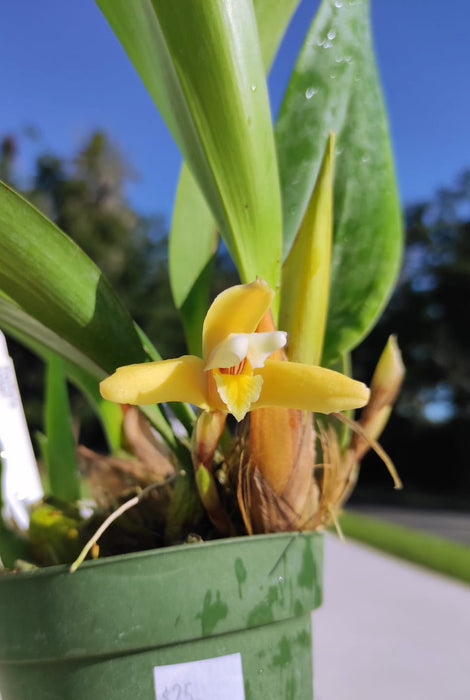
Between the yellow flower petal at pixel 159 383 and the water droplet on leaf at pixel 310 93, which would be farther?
the water droplet on leaf at pixel 310 93

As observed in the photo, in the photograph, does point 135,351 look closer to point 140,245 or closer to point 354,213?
point 354,213

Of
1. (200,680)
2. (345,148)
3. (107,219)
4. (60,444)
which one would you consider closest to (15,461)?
(60,444)

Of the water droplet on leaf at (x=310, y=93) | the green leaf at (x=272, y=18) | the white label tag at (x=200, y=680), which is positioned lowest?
the white label tag at (x=200, y=680)

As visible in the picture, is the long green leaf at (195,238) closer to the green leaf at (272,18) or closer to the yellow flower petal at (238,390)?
the green leaf at (272,18)

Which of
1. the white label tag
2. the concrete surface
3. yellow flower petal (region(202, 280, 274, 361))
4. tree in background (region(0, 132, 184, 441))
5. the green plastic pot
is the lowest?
the concrete surface

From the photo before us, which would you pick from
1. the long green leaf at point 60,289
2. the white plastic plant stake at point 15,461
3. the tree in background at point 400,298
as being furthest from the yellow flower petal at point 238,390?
the tree in background at point 400,298

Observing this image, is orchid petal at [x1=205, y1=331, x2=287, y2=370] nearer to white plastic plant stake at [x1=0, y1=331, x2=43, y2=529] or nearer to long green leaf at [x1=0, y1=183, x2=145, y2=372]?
long green leaf at [x1=0, y1=183, x2=145, y2=372]

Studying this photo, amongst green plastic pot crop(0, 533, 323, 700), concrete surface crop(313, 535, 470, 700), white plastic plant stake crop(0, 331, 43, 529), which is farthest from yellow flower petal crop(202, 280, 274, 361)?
concrete surface crop(313, 535, 470, 700)
